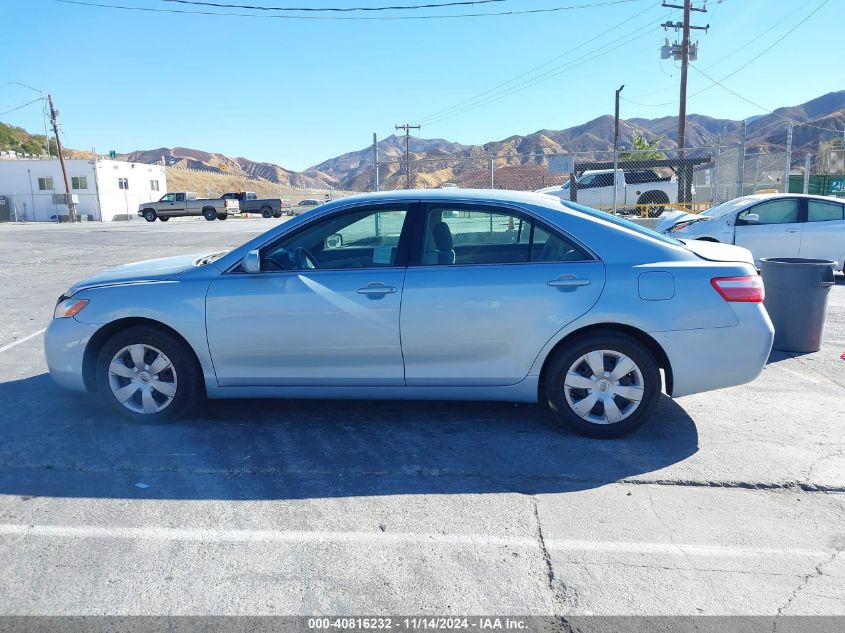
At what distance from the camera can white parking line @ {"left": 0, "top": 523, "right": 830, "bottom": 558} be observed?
3254 millimetres

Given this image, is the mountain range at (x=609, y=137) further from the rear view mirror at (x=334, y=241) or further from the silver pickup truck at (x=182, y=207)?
the rear view mirror at (x=334, y=241)

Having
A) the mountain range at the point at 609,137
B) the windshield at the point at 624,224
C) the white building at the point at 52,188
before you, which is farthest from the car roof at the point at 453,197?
the mountain range at the point at 609,137

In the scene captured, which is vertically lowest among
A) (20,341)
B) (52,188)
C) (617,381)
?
(20,341)

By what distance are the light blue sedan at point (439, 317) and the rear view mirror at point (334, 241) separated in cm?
6

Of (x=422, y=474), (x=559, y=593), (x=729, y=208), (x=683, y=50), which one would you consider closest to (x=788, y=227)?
(x=729, y=208)

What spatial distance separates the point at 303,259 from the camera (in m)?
4.77

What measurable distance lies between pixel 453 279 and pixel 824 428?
113 inches

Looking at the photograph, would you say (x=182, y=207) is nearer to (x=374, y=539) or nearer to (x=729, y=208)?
(x=729, y=208)

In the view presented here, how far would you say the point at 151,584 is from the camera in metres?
3.00

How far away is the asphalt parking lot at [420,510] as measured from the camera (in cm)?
293

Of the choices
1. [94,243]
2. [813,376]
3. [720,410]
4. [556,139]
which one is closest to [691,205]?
[813,376]

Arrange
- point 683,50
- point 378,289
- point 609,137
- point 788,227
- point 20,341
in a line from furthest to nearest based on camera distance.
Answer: point 609,137, point 683,50, point 788,227, point 20,341, point 378,289

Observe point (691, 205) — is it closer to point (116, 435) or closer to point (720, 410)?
point (720, 410)

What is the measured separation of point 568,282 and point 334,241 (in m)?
1.75
